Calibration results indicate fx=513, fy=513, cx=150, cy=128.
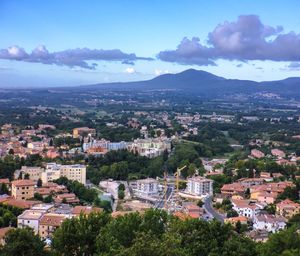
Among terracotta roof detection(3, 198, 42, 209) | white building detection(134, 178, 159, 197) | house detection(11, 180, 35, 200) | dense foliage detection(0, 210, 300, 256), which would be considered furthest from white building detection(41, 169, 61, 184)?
dense foliage detection(0, 210, 300, 256)

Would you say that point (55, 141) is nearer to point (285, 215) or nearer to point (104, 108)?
point (285, 215)

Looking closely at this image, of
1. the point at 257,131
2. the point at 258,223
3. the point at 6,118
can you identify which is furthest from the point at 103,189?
the point at 6,118

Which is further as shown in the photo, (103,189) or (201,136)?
(201,136)

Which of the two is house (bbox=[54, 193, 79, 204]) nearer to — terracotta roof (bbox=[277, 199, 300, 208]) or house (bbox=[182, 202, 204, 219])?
house (bbox=[182, 202, 204, 219])

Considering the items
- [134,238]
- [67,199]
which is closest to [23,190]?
[67,199]

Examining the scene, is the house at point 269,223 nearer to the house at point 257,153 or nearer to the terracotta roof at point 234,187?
the terracotta roof at point 234,187

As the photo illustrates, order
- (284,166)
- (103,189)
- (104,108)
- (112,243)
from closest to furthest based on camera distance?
1. (112,243)
2. (103,189)
3. (284,166)
4. (104,108)
